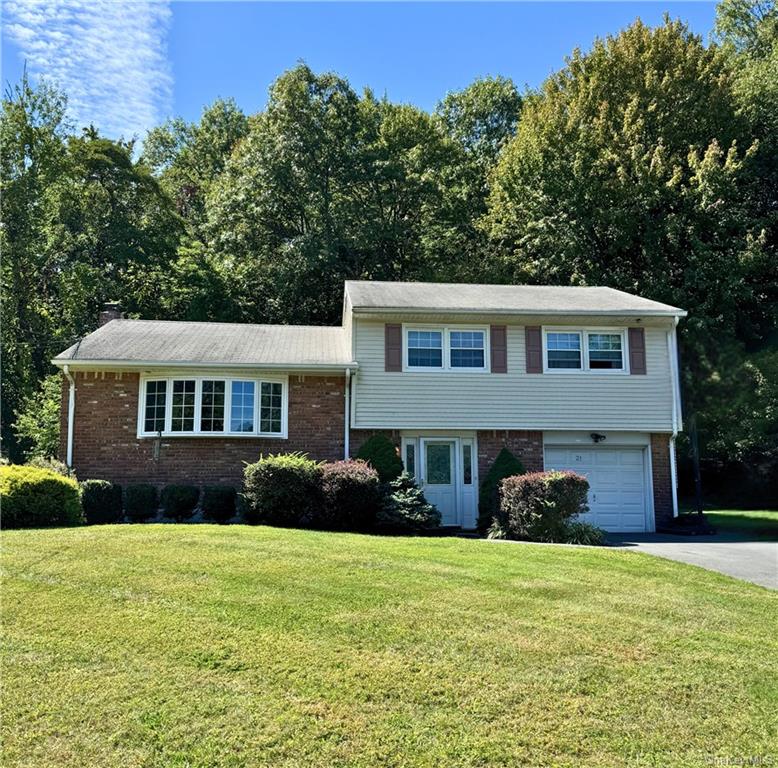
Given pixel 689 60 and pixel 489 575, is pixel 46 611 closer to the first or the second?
pixel 489 575

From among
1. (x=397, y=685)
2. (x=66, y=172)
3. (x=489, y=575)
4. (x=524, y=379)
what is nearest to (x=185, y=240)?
(x=66, y=172)

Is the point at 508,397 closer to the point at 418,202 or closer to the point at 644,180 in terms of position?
the point at 644,180

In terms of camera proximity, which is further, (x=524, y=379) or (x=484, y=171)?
(x=484, y=171)

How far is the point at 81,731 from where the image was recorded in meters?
4.06

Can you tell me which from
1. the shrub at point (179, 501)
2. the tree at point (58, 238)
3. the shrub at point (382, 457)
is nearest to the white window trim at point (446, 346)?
the shrub at point (382, 457)

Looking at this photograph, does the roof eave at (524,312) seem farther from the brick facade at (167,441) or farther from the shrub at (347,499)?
the shrub at (347,499)

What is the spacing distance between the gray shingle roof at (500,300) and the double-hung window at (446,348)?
26.7 inches

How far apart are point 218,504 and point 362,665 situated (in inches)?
358

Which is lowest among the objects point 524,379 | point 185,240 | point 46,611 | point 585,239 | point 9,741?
point 9,741

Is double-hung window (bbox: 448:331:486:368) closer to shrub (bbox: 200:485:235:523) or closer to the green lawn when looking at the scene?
shrub (bbox: 200:485:235:523)

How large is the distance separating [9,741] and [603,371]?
14.9 metres

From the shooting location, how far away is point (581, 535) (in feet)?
41.3

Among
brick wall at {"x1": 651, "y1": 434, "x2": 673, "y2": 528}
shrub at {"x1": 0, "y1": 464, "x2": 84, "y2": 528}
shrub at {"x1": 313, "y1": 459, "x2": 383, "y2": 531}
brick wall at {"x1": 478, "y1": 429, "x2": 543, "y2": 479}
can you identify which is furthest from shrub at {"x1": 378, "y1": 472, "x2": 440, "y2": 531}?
brick wall at {"x1": 651, "y1": 434, "x2": 673, "y2": 528}

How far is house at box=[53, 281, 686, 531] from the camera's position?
602 inches
